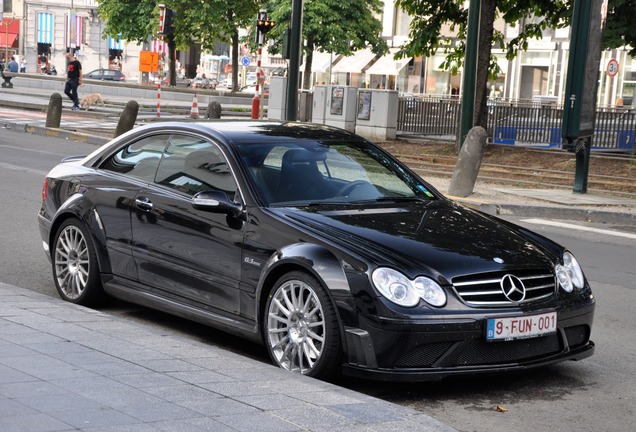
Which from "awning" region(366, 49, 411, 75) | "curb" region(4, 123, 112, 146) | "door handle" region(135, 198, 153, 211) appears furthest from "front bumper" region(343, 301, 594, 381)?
"awning" region(366, 49, 411, 75)

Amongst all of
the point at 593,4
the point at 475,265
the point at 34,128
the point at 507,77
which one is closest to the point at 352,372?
the point at 475,265

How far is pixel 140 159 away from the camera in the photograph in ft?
24.1

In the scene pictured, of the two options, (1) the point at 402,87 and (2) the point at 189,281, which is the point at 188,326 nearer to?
(2) the point at 189,281

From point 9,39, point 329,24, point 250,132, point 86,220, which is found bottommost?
point 86,220

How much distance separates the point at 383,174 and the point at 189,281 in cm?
149

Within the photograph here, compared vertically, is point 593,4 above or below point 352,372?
above

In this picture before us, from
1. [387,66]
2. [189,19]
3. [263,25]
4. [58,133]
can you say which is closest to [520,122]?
[263,25]

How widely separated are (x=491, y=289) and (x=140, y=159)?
2944 millimetres

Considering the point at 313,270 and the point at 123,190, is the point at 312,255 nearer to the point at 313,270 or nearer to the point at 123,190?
the point at 313,270

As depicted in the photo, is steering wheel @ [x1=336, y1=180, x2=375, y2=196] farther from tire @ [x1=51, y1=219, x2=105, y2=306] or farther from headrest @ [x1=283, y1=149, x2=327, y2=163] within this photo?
tire @ [x1=51, y1=219, x2=105, y2=306]

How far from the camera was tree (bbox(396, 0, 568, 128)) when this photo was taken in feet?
76.9

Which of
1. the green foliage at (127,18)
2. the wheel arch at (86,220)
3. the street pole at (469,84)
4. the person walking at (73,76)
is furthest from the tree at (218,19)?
the wheel arch at (86,220)

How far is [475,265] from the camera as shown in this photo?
18.1 ft

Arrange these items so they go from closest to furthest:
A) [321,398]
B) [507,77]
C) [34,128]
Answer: [321,398] → [34,128] → [507,77]
